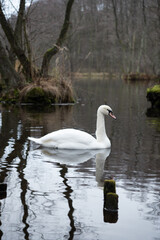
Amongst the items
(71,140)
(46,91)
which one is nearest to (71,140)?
(71,140)

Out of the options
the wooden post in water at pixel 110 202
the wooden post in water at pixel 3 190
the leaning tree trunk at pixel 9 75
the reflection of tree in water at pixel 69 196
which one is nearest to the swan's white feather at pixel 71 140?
the reflection of tree in water at pixel 69 196

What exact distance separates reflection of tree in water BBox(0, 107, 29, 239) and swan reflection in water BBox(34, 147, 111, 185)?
428 mm

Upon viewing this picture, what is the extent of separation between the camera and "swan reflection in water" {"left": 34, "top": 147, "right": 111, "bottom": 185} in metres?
7.03

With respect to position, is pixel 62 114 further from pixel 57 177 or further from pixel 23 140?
pixel 57 177

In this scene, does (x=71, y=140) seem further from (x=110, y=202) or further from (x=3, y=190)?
(x=110, y=202)

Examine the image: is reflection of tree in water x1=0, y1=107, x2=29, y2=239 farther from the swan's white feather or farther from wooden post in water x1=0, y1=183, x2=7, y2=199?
the swan's white feather

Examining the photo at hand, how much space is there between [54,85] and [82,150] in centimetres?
953

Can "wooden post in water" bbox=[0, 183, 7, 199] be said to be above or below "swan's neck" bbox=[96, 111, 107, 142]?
below

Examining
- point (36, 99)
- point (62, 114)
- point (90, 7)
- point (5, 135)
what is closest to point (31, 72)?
point (36, 99)

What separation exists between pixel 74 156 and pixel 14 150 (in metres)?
1.17

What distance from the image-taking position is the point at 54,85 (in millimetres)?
17172

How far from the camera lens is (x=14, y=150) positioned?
25.8 feet

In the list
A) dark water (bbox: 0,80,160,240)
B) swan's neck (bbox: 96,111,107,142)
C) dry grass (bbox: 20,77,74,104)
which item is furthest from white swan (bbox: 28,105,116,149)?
dry grass (bbox: 20,77,74,104)

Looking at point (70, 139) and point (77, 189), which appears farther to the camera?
point (70, 139)
